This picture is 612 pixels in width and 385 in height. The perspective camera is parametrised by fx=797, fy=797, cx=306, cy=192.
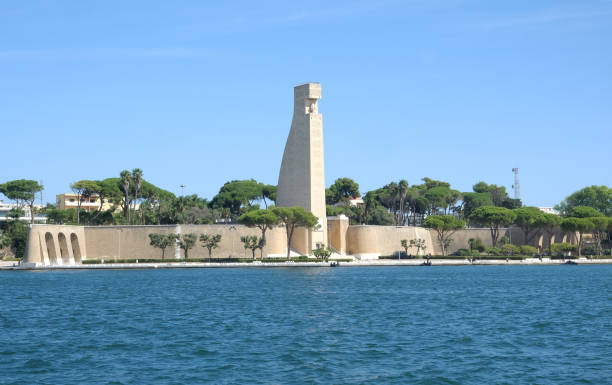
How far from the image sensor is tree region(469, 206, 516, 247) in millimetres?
97812

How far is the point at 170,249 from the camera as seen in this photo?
3388 inches

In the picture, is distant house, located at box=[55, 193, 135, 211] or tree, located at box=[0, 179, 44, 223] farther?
distant house, located at box=[55, 193, 135, 211]

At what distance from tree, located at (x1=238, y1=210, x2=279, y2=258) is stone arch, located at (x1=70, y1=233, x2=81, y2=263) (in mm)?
17478

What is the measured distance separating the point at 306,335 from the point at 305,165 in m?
60.7

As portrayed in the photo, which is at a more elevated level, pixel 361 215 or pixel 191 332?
pixel 361 215

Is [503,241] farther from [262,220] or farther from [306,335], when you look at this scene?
[306,335]

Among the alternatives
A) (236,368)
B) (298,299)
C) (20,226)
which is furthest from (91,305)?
(20,226)

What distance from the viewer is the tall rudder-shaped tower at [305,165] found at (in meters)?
88.0

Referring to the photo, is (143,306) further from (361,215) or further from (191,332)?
(361,215)

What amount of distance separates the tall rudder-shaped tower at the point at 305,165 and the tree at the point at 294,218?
3.65 meters

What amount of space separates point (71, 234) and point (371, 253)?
34.2m

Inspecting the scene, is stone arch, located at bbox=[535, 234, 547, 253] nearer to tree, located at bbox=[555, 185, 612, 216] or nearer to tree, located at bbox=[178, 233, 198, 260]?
tree, located at bbox=[555, 185, 612, 216]

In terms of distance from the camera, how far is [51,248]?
3174 inches

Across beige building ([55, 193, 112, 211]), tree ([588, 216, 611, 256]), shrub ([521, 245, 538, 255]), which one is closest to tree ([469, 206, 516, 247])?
shrub ([521, 245, 538, 255])
